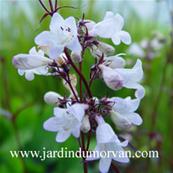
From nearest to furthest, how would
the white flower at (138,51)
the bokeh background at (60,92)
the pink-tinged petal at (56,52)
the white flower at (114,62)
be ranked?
the pink-tinged petal at (56,52) < the white flower at (114,62) < the bokeh background at (60,92) < the white flower at (138,51)

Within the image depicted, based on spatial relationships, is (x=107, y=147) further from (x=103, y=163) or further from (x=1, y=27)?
(x=1, y=27)

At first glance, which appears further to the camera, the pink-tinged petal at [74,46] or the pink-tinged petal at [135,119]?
the pink-tinged petal at [135,119]

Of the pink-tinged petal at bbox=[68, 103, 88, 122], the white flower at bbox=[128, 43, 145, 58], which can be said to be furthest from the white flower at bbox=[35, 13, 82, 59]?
the white flower at bbox=[128, 43, 145, 58]

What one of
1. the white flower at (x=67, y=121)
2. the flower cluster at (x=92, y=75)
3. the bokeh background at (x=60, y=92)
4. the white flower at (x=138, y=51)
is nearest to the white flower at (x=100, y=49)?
the flower cluster at (x=92, y=75)

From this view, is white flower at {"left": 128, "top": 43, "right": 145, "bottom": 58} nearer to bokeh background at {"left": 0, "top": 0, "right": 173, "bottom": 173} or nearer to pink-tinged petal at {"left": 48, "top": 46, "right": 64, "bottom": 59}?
bokeh background at {"left": 0, "top": 0, "right": 173, "bottom": 173}

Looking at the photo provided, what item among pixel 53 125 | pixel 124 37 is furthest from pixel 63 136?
pixel 124 37

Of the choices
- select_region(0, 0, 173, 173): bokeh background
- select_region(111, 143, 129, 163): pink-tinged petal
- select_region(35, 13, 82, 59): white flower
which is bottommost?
select_region(0, 0, 173, 173): bokeh background

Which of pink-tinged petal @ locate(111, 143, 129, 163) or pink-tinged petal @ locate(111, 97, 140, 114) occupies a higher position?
pink-tinged petal @ locate(111, 97, 140, 114)

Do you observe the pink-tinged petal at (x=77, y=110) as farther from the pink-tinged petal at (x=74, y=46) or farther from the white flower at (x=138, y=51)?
the white flower at (x=138, y=51)
